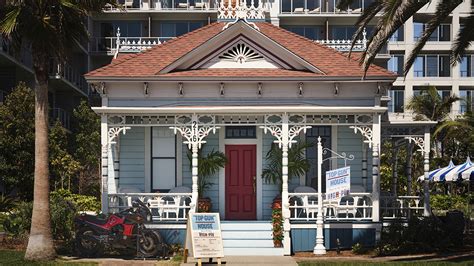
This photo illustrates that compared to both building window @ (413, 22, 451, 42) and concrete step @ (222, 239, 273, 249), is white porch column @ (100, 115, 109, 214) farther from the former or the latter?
building window @ (413, 22, 451, 42)

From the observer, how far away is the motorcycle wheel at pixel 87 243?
20203 mm

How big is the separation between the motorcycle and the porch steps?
7.34 ft

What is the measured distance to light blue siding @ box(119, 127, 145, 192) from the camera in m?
25.1

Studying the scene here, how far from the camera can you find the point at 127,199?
909 inches

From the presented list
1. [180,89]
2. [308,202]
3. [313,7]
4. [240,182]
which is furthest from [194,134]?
[313,7]

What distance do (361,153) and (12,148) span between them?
17699 millimetres

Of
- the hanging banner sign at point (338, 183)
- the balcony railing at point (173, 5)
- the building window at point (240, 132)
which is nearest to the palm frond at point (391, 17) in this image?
the hanging banner sign at point (338, 183)

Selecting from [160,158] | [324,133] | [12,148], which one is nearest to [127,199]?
[160,158]

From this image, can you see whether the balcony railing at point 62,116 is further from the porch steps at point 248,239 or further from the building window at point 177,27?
the porch steps at point 248,239

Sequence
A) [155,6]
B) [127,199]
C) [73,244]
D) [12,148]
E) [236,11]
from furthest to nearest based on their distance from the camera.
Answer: [155,6]
[12,148]
[236,11]
[127,199]
[73,244]

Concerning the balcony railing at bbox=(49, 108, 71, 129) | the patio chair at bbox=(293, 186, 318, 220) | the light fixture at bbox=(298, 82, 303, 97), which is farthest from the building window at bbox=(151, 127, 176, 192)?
the balcony railing at bbox=(49, 108, 71, 129)

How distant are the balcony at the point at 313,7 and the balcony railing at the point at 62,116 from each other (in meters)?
17.9

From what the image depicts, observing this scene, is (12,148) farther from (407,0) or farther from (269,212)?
(407,0)

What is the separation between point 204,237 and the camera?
61.5 feet
